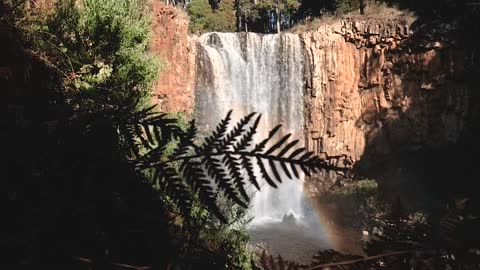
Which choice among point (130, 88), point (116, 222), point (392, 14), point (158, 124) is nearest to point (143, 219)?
point (116, 222)

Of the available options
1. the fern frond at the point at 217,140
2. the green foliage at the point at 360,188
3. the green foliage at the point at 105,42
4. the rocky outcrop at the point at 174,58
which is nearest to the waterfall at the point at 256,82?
the rocky outcrop at the point at 174,58

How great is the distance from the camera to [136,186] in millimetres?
1111

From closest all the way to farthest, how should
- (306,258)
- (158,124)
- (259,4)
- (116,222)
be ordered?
(158,124) → (116,222) → (306,258) → (259,4)

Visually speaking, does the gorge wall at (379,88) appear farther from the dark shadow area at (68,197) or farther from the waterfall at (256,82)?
the dark shadow area at (68,197)

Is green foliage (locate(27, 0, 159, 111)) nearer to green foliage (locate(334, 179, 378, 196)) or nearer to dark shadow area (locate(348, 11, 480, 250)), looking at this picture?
dark shadow area (locate(348, 11, 480, 250))

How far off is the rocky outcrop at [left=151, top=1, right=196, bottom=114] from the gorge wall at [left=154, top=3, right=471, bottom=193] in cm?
138

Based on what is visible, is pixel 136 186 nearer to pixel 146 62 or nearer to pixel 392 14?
pixel 146 62

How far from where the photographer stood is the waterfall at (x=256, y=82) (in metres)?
20.5

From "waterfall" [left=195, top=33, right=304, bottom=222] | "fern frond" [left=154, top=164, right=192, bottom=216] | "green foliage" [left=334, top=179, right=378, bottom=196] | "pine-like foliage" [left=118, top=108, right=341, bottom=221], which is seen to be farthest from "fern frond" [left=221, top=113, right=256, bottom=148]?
"green foliage" [left=334, top=179, right=378, bottom=196]

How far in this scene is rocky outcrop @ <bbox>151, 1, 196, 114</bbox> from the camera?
54.5 ft

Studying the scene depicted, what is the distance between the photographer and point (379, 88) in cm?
2148

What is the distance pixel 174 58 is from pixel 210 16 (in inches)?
709

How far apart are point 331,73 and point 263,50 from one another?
10.7 feet

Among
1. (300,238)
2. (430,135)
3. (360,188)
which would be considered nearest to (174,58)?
(300,238)
